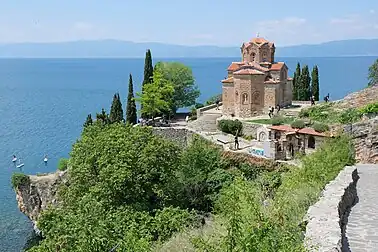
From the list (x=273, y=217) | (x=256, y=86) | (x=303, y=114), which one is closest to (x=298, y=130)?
(x=303, y=114)

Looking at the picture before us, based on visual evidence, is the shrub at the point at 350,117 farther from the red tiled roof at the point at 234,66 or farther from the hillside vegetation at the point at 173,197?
the red tiled roof at the point at 234,66

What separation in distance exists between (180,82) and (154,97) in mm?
9800

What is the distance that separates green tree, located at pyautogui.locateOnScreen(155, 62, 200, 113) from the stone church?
36.1ft

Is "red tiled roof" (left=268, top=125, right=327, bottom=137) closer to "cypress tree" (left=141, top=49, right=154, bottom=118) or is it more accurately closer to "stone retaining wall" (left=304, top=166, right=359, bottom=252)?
"stone retaining wall" (left=304, top=166, right=359, bottom=252)

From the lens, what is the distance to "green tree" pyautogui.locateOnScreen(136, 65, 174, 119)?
39.2 metres

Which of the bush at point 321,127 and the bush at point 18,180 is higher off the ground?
the bush at point 321,127

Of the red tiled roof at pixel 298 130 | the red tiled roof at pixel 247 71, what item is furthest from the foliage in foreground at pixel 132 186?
the red tiled roof at pixel 247 71

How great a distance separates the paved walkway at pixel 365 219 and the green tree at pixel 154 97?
1045 inches

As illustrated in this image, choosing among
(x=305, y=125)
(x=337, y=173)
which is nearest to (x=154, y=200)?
(x=337, y=173)

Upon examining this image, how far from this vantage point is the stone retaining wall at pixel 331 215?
7.07 meters

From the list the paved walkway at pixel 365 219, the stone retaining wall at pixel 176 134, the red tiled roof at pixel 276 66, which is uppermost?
the red tiled roof at pixel 276 66

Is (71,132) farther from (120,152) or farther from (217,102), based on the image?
(120,152)

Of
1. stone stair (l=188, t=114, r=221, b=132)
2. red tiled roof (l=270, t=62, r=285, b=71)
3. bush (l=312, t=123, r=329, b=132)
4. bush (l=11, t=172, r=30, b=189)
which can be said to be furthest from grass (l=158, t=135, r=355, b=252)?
red tiled roof (l=270, t=62, r=285, b=71)

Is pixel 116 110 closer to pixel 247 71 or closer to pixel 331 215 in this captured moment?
pixel 247 71
